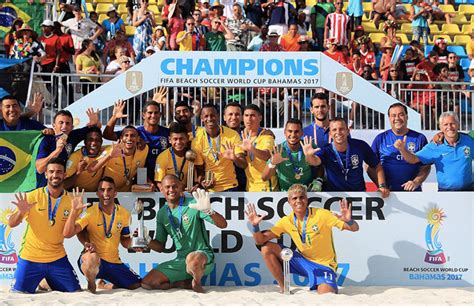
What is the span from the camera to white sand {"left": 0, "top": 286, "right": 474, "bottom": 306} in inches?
333

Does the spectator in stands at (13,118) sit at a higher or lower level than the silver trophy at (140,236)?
higher

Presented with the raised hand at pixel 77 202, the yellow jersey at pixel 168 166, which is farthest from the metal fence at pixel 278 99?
the raised hand at pixel 77 202

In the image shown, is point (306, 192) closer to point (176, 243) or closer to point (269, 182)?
point (269, 182)

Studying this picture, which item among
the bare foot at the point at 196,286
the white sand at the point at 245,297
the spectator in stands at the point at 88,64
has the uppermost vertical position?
the spectator in stands at the point at 88,64

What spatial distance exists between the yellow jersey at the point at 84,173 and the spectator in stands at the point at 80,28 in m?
7.19

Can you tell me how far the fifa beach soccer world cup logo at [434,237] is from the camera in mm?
9688

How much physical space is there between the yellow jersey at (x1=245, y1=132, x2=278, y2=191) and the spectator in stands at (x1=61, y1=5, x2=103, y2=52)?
7.60 metres

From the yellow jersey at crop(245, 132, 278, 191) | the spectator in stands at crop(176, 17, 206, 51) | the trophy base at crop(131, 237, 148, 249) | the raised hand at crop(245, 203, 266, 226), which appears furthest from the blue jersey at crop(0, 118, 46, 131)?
the spectator in stands at crop(176, 17, 206, 51)

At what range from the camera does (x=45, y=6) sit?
55.7 feet

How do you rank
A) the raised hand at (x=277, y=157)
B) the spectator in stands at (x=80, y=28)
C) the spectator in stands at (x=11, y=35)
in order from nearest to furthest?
the raised hand at (x=277, y=157) < the spectator in stands at (x=11, y=35) < the spectator in stands at (x=80, y=28)

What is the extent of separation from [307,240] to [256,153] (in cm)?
113

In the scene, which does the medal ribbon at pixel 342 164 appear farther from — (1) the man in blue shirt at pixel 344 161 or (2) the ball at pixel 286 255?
(2) the ball at pixel 286 255

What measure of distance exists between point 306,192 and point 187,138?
156 centimetres

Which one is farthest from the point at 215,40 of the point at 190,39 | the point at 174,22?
the point at 174,22
